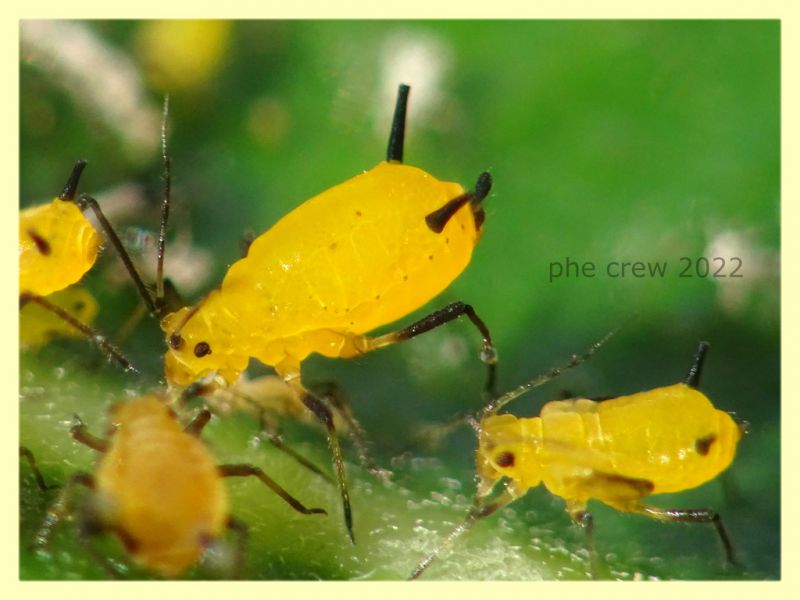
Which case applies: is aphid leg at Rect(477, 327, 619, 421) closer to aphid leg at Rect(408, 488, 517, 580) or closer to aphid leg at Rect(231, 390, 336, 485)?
aphid leg at Rect(408, 488, 517, 580)

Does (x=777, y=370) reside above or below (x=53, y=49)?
below

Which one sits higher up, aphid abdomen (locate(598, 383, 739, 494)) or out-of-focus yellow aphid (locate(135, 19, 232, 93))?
out-of-focus yellow aphid (locate(135, 19, 232, 93))

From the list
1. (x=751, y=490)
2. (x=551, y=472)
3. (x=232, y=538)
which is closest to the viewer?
(x=232, y=538)

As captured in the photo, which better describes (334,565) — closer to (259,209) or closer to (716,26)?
(259,209)

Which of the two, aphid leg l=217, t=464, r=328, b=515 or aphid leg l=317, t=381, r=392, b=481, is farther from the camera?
aphid leg l=317, t=381, r=392, b=481

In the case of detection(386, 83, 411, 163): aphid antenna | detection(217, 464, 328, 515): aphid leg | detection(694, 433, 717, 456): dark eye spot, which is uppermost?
detection(386, 83, 411, 163): aphid antenna

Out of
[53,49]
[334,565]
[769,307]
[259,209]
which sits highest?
[53,49]

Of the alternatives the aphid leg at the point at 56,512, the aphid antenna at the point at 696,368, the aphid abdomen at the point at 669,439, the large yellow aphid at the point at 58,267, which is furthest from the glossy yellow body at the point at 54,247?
the aphid antenna at the point at 696,368

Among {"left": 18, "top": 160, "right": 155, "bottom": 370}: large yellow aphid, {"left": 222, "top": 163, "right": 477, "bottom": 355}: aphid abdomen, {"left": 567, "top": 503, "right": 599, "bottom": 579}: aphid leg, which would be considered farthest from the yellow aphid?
{"left": 567, "top": 503, "right": 599, "bottom": 579}: aphid leg

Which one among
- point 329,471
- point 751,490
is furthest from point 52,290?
point 751,490
